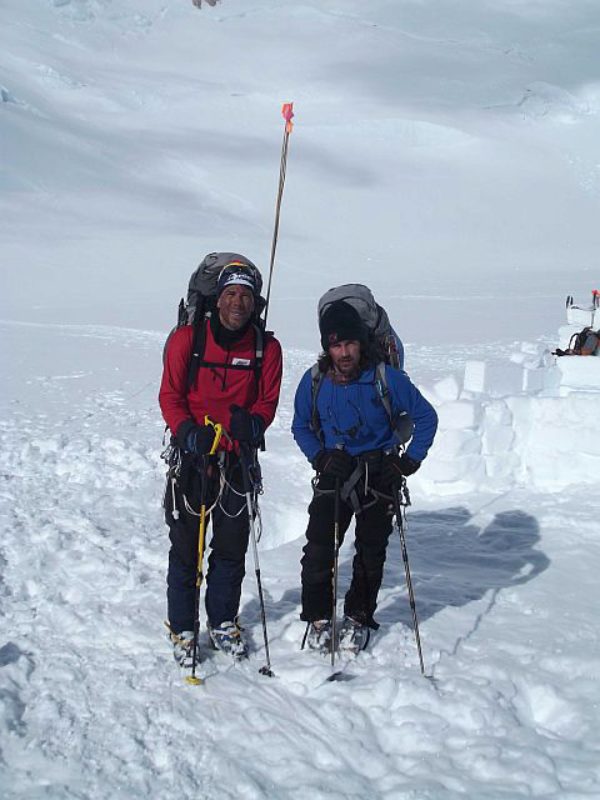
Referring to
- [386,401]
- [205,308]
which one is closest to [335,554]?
[386,401]

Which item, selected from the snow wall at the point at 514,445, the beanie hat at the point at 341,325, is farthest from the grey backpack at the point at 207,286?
the snow wall at the point at 514,445

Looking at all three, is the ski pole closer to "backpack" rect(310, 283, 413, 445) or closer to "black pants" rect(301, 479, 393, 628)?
"black pants" rect(301, 479, 393, 628)

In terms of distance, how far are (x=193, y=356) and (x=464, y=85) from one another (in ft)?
226

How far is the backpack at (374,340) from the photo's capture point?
438cm

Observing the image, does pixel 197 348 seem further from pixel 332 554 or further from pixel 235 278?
pixel 332 554

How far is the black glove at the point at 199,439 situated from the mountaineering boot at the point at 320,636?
1230 millimetres

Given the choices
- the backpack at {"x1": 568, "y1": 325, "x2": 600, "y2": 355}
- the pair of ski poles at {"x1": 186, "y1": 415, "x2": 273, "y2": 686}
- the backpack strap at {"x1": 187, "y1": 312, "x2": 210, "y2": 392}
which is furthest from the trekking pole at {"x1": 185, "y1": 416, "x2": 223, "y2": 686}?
the backpack at {"x1": 568, "y1": 325, "x2": 600, "y2": 355}

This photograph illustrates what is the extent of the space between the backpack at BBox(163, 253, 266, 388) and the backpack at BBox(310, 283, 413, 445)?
33 centimetres

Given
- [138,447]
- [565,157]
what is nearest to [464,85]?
[565,157]

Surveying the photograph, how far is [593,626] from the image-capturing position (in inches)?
196

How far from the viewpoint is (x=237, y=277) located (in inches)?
163

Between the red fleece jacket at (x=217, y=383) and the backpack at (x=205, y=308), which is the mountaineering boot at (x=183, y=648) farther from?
the backpack at (x=205, y=308)

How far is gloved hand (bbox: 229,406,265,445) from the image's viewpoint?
417 centimetres

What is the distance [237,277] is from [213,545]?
1438 mm
